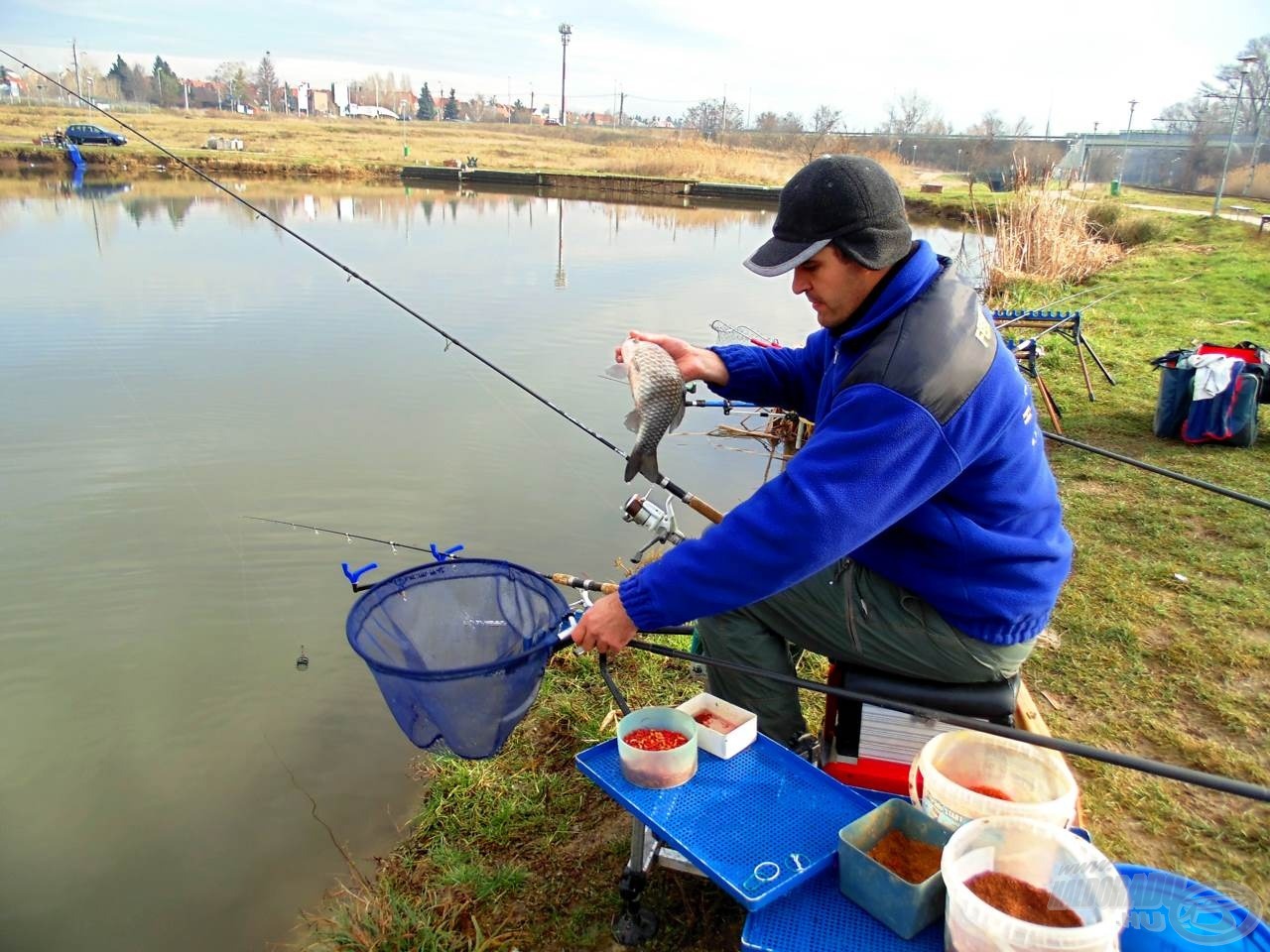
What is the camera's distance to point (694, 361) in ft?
8.37

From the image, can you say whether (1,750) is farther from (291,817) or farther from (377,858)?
(377,858)

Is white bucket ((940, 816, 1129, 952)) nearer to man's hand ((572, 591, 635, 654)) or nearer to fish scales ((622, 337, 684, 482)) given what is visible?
man's hand ((572, 591, 635, 654))

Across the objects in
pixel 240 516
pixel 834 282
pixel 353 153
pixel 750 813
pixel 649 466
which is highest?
pixel 353 153

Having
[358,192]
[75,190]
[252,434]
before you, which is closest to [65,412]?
[252,434]

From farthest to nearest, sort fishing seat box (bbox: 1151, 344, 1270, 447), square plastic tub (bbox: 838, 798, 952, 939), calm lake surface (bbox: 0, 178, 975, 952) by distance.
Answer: fishing seat box (bbox: 1151, 344, 1270, 447) < calm lake surface (bbox: 0, 178, 975, 952) < square plastic tub (bbox: 838, 798, 952, 939)

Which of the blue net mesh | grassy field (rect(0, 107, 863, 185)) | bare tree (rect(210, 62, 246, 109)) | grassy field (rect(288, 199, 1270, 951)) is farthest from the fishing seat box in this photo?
bare tree (rect(210, 62, 246, 109))

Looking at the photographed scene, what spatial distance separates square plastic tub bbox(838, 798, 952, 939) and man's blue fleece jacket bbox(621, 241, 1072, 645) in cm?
41

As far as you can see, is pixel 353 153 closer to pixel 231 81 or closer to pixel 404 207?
pixel 404 207

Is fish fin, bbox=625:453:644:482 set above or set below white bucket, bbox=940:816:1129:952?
above

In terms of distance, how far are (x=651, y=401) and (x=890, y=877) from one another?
1.28 meters

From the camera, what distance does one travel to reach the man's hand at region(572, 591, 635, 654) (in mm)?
1761

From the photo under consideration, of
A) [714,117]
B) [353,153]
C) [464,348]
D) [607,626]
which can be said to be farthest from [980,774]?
[714,117]

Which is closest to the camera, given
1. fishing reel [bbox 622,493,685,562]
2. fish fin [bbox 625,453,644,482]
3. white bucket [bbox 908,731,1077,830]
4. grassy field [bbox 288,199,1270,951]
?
white bucket [bbox 908,731,1077,830]

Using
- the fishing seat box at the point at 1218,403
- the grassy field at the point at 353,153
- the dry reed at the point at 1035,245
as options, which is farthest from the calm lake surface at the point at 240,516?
the grassy field at the point at 353,153
